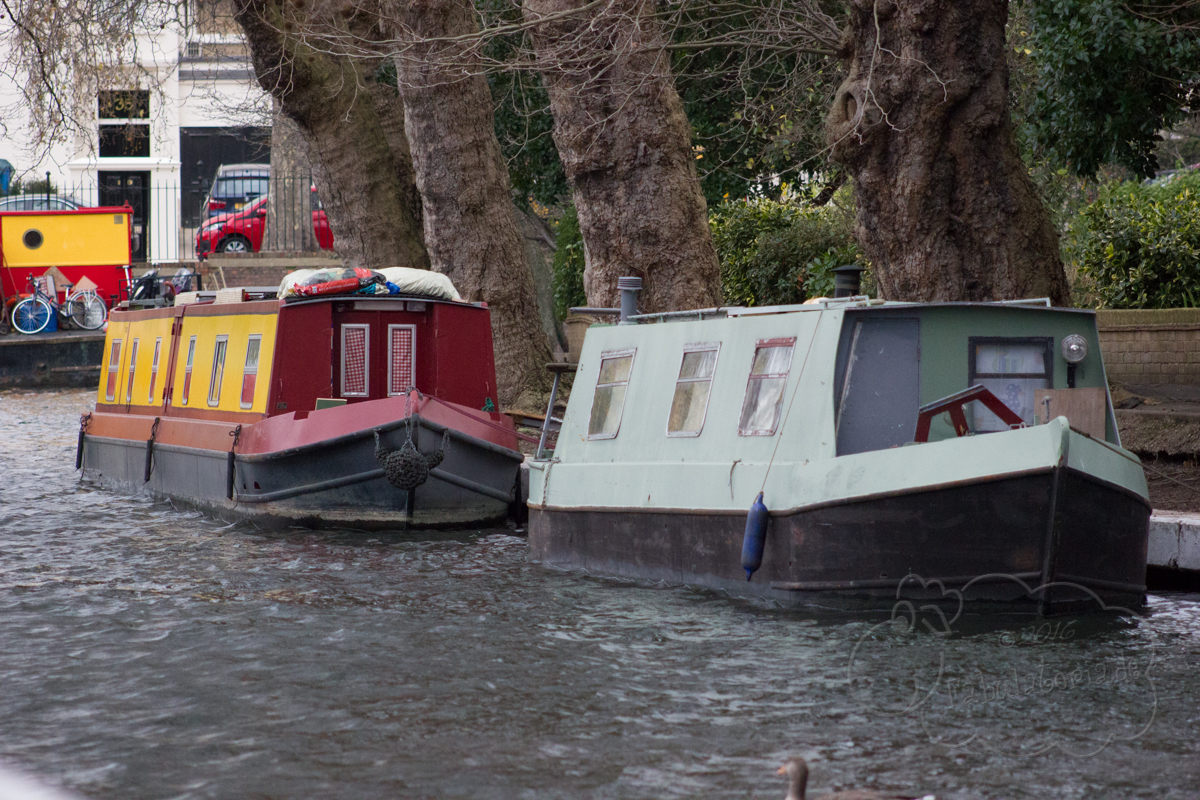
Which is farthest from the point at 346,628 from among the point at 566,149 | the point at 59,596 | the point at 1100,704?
the point at 566,149

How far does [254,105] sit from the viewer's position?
1190 inches

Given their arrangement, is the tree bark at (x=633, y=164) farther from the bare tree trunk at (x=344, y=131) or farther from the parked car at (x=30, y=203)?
the parked car at (x=30, y=203)

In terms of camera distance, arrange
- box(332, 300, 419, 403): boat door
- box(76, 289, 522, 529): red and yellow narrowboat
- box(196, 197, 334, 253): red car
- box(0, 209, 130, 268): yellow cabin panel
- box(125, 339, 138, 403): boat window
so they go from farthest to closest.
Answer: box(196, 197, 334, 253): red car < box(0, 209, 130, 268): yellow cabin panel < box(125, 339, 138, 403): boat window < box(332, 300, 419, 403): boat door < box(76, 289, 522, 529): red and yellow narrowboat

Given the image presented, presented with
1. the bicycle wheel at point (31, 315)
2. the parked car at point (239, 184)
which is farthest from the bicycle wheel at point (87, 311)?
the parked car at point (239, 184)

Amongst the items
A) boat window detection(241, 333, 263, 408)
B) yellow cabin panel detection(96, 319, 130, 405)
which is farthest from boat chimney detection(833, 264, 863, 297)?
yellow cabin panel detection(96, 319, 130, 405)

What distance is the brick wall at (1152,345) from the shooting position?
12.2 m

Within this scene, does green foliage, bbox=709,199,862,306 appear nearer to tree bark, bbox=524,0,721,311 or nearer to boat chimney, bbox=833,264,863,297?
tree bark, bbox=524,0,721,311

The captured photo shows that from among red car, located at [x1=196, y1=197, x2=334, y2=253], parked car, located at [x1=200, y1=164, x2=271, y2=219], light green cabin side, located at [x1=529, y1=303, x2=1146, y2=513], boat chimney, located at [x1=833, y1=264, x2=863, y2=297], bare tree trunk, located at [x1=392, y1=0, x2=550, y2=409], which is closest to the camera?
light green cabin side, located at [x1=529, y1=303, x2=1146, y2=513]

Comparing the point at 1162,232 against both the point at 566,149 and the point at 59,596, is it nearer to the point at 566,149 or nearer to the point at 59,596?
the point at 566,149

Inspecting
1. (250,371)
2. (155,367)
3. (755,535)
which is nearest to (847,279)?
(755,535)

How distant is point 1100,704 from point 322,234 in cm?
2724

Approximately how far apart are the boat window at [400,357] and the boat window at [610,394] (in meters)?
3.27

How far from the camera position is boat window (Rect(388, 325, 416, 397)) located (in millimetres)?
13047

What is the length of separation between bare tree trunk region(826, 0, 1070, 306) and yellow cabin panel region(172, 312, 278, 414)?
218 inches
